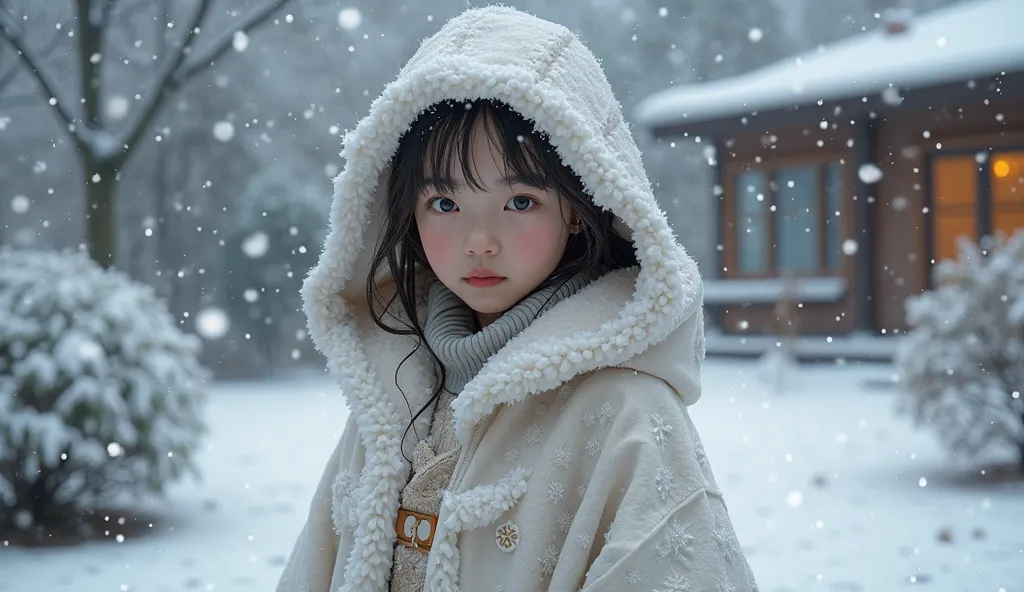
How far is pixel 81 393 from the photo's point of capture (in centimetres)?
416

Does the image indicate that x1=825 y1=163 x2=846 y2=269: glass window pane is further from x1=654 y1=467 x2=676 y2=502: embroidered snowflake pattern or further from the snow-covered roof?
x1=654 y1=467 x2=676 y2=502: embroidered snowflake pattern

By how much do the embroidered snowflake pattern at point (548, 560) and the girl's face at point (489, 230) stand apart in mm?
379

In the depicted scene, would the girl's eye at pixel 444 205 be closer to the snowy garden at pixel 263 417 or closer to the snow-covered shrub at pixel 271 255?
the snowy garden at pixel 263 417

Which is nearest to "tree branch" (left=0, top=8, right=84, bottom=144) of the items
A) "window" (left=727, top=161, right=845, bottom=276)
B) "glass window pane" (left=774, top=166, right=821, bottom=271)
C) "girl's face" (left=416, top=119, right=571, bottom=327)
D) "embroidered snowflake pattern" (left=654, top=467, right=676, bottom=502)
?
"girl's face" (left=416, top=119, right=571, bottom=327)

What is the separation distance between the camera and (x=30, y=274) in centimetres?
444

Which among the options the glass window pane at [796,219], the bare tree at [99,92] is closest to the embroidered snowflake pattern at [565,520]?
the bare tree at [99,92]

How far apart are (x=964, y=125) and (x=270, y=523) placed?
8719mm

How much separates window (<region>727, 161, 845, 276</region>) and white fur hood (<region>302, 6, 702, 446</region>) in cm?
1053

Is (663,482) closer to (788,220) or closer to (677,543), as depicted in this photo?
(677,543)

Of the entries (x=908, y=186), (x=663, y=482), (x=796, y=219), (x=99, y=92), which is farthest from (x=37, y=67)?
(x=908, y=186)

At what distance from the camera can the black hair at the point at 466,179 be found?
→ 1373mm

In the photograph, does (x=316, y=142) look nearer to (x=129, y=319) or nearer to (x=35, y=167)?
(x=35, y=167)

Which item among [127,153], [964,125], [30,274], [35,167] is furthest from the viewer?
[35,167]

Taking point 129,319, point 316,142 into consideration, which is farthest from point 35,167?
point 129,319
